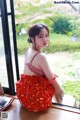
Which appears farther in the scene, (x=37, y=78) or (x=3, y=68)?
(x=3, y=68)

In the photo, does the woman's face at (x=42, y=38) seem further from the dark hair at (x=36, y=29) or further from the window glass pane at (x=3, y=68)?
the window glass pane at (x=3, y=68)

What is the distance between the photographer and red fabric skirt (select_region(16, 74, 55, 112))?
77.8 inches

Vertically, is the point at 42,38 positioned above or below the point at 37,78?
above

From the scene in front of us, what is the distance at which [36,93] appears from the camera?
197cm

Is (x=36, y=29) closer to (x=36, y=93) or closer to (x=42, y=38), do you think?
(x=42, y=38)

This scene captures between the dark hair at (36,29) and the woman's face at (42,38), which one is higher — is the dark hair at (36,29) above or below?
above

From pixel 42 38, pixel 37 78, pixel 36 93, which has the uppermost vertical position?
pixel 42 38

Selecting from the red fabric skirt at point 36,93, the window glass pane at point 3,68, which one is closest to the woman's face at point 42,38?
the red fabric skirt at point 36,93

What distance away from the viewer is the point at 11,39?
7.26 ft

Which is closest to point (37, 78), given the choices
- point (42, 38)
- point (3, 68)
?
point (42, 38)

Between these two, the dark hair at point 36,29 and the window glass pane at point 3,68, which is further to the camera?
the window glass pane at point 3,68

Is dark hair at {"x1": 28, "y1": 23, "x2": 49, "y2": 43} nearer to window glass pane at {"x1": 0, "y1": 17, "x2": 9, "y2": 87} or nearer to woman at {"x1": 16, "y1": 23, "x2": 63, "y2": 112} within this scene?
woman at {"x1": 16, "y1": 23, "x2": 63, "y2": 112}

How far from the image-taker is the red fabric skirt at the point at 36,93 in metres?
1.98

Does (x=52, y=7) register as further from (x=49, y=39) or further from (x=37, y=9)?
(x=49, y=39)
